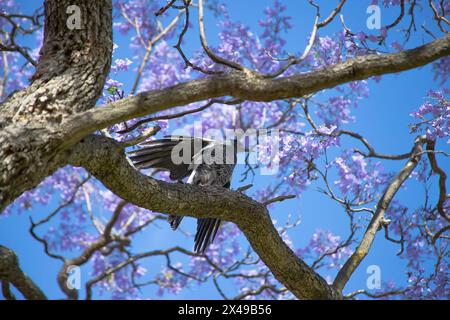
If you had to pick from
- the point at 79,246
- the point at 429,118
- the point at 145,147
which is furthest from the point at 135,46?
the point at 429,118

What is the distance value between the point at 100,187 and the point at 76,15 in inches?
140

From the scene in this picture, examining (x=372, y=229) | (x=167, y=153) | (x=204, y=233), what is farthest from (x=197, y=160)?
(x=372, y=229)

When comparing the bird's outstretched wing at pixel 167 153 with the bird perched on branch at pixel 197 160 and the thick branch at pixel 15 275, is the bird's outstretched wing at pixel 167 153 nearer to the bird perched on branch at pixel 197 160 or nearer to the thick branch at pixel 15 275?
the bird perched on branch at pixel 197 160

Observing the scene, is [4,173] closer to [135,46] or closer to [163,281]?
[163,281]

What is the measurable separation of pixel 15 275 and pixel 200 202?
1278mm

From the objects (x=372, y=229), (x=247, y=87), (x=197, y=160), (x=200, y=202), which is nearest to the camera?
(x=247, y=87)

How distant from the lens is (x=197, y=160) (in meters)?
2.96

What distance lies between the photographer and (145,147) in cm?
280

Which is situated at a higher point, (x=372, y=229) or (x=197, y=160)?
(x=197, y=160)

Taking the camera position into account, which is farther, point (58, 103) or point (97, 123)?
point (58, 103)

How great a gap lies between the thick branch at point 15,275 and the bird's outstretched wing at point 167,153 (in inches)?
29.8

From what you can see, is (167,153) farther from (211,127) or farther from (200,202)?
(211,127)

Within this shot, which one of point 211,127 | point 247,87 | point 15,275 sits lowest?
point 15,275

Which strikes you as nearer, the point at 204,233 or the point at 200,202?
the point at 200,202
